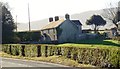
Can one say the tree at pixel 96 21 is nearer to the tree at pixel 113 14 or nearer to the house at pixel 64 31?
the tree at pixel 113 14

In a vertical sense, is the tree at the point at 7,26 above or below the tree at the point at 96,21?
below

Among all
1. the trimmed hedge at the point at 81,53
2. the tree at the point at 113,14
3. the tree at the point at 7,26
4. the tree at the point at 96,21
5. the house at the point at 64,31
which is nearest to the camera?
the trimmed hedge at the point at 81,53

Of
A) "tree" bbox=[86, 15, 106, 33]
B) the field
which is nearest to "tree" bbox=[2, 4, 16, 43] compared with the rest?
the field

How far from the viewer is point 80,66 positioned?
25.8 meters

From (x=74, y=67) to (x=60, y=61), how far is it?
4044 millimetres

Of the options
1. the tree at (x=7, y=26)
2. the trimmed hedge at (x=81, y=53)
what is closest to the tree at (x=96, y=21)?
the tree at (x=7, y=26)

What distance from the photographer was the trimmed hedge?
2359 cm

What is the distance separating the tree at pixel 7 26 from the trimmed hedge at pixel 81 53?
26.2 m

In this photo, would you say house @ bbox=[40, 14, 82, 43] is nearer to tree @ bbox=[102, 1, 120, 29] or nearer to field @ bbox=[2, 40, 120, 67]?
tree @ bbox=[102, 1, 120, 29]

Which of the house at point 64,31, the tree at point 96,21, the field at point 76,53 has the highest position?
the tree at point 96,21

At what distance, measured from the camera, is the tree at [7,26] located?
65.6 meters

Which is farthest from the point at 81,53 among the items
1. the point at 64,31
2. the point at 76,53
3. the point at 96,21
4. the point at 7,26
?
the point at 96,21

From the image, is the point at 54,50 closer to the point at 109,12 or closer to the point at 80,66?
the point at 80,66

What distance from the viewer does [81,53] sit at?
27547mm
